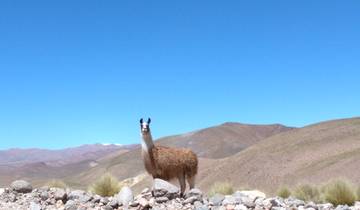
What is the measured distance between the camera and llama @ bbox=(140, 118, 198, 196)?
51.9 feet

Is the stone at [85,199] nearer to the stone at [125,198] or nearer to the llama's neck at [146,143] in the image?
the stone at [125,198]

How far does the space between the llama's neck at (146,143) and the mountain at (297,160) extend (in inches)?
794

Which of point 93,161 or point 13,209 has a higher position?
point 93,161

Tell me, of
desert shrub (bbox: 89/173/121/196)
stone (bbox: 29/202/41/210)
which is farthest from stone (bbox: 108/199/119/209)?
desert shrub (bbox: 89/173/121/196)

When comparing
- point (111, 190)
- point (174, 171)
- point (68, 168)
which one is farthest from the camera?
point (68, 168)

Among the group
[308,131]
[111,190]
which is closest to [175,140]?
[308,131]

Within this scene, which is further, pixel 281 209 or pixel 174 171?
pixel 174 171

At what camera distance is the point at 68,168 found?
473 feet

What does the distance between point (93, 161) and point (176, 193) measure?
14153 centimetres

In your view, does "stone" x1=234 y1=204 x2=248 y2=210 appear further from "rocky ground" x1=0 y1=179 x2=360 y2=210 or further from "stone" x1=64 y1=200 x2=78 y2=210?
"stone" x1=64 y1=200 x2=78 y2=210

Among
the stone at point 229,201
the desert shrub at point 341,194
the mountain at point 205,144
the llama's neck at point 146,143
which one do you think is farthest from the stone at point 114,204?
the mountain at point 205,144

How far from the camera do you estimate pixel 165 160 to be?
16.0 metres

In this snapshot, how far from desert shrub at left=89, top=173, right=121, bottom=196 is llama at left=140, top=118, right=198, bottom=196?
122 inches

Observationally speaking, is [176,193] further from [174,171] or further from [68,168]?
[68,168]
